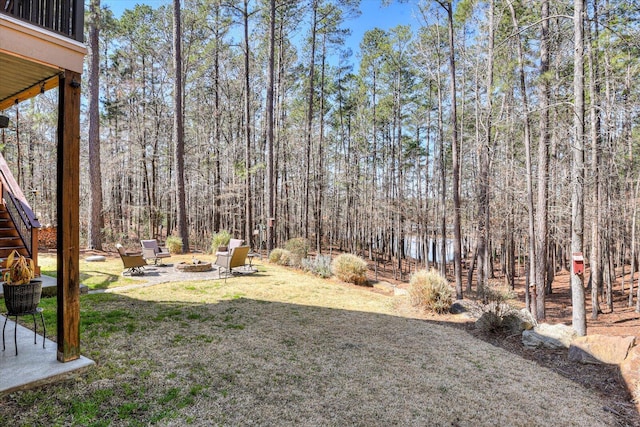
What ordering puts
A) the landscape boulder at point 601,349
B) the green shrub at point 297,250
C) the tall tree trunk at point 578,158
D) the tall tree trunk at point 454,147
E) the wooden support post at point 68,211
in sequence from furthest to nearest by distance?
1. the green shrub at point 297,250
2. the tall tree trunk at point 454,147
3. the tall tree trunk at point 578,158
4. the landscape boulder at point 601,349
5. the wooden support post at point 68,211

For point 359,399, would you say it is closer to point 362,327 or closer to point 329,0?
point 362,327

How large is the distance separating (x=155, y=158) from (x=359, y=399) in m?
16.4

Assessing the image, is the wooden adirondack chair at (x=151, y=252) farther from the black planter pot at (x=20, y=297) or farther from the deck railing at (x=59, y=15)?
the deck railing at (x=59, y=15)

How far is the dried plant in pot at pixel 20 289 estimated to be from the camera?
2998 millimetres

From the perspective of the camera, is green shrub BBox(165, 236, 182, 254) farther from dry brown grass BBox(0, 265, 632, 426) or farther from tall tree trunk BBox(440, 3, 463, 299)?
tall tree trunk BBox(440, 3, 463, 299)

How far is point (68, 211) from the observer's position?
3.01 m

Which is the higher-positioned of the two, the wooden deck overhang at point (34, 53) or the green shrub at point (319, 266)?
the wooden deck overhang at point (34, 53)

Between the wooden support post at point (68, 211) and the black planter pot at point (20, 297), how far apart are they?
318 millimetres

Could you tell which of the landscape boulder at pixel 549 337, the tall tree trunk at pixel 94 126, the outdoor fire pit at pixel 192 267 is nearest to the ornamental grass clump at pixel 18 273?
the outdoor fire pit at pixel 192 267

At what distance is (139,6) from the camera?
50.8 ft

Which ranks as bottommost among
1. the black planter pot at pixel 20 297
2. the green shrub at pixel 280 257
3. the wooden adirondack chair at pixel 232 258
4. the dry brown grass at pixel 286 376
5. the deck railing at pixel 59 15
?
the dry brown grass at pixel 286 376

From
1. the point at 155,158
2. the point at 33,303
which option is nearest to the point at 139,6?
the point at 155,158

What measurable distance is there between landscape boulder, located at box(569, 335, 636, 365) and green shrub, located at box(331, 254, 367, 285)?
17.3 feet

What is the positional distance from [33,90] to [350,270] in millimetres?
7454
